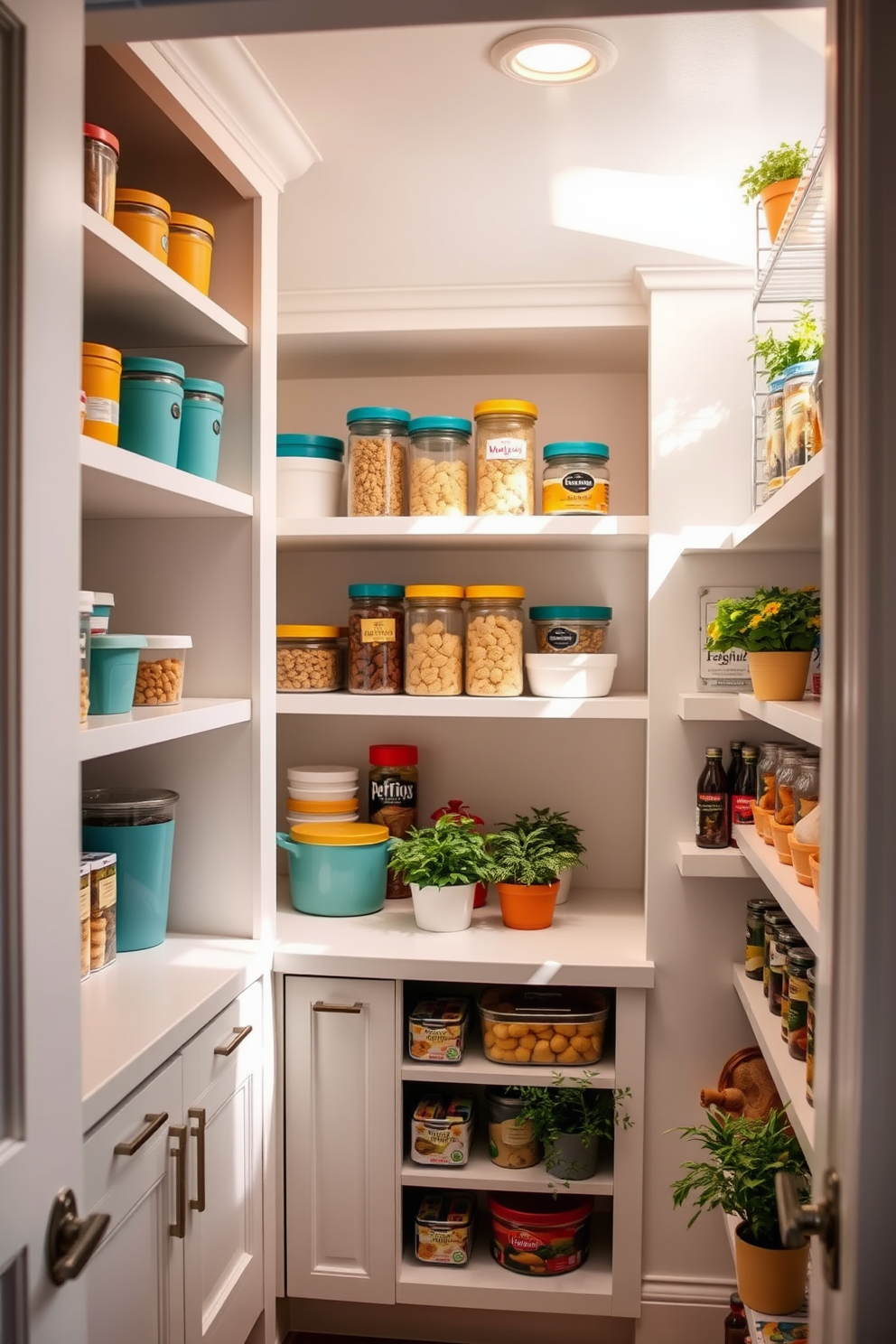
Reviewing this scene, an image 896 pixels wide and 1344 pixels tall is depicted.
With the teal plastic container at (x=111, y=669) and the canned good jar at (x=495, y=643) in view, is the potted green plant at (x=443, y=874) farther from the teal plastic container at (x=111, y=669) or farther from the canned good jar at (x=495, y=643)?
the teal plastic container at (x=111, y=669)

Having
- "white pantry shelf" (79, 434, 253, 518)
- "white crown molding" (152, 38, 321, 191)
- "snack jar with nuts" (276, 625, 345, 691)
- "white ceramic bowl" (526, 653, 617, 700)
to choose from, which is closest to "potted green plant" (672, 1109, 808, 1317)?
"white ceramic bowl" (526, 653, 617, 700)

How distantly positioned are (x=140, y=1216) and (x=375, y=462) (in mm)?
1566

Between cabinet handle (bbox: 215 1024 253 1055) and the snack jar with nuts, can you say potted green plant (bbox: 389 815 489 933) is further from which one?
cabinet handle (bbox: 215 1024 253 1055)

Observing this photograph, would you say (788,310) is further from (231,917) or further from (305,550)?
(231,917)

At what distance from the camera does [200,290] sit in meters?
1.99

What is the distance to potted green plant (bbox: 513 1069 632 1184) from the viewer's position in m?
2.28

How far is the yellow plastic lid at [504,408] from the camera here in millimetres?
2451

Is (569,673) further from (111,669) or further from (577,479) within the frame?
(111,669)

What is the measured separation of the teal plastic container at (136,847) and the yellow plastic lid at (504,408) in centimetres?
107

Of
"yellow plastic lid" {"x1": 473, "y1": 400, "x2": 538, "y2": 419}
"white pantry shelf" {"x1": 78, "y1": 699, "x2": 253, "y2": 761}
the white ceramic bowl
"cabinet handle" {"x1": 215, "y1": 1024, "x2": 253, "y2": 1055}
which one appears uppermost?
"yellow plastic lid" {"x1": 473, "y1": 400, "x2": 538, "y2": 419}

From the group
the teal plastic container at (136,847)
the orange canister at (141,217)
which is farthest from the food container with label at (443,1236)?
the orange canister at (141,217)

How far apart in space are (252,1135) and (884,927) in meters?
1.52

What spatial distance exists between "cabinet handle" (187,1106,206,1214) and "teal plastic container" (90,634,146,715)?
0.64m

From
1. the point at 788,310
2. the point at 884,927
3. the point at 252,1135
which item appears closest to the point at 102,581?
the point at 252,1135
